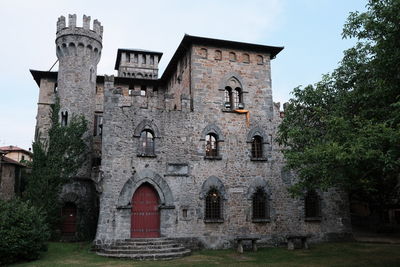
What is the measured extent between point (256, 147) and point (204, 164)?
3597 millimetres

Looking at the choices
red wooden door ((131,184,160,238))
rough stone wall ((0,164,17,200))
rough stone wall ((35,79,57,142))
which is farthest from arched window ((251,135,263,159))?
rough stone wall ((0,164,17,200))

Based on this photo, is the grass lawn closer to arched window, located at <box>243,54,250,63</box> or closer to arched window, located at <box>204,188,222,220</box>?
arched window, located at <box>204,188,222,220</box>

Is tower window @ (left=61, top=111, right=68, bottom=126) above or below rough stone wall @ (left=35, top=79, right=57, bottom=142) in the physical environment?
below

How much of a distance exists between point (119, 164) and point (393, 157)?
13.0 m

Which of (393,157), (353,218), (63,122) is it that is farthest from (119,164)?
(353,218)

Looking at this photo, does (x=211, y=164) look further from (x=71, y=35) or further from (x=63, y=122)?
(x=71, y=35)

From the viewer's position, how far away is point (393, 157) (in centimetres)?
1038

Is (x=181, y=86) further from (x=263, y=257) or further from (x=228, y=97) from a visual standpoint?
(x=263, y=257)

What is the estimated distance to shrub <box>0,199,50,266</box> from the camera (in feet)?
48.2

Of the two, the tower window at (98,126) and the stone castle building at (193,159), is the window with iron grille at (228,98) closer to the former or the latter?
the stone castle building at (193,159)

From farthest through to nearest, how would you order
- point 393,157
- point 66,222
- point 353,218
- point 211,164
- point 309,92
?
point 353,218 < point 66,222 < point 211,164 < point 309,92 < point 393,157

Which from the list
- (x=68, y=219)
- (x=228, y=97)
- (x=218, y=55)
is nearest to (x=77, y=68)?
(x=218, y=55)

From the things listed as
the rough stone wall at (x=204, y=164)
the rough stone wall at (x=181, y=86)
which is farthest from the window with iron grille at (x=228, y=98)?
the rough stone wall at (x=181, y=86)

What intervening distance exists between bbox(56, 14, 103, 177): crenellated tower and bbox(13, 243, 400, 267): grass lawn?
6.93 meters
